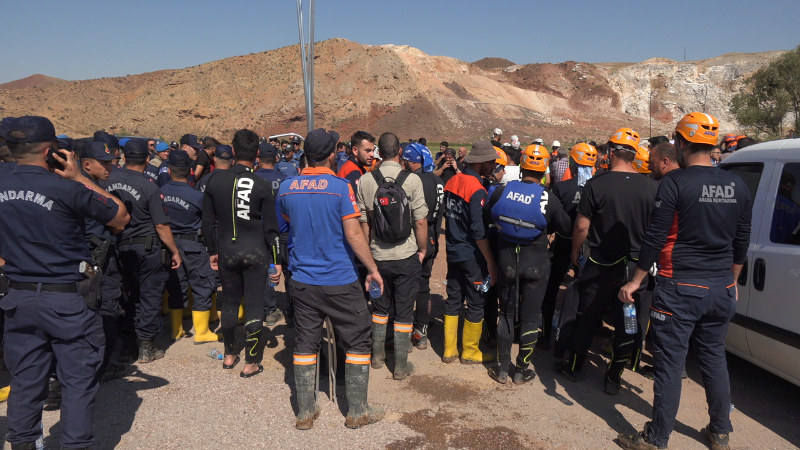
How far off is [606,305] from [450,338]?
1.57 m

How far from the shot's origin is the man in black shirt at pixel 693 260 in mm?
3441

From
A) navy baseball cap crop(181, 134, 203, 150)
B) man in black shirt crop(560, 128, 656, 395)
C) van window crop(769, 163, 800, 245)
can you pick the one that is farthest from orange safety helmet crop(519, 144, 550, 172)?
navy baseball cap crop(181, 134, 203, 150)

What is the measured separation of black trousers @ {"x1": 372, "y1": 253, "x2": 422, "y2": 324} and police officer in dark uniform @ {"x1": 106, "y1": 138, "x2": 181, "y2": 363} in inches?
85.0

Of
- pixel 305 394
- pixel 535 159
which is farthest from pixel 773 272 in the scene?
pixel 305 394

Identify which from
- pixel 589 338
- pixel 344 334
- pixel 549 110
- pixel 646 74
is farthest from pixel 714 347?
pixel 646 74

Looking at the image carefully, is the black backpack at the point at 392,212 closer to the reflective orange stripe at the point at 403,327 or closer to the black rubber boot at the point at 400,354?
the reflective orange stripe at the point at 403,327

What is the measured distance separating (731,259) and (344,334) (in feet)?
9.29

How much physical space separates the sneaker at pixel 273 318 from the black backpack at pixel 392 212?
261 cm

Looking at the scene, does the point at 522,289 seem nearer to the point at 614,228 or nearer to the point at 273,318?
the point at 614,228

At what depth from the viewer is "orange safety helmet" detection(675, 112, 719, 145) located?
346 cm

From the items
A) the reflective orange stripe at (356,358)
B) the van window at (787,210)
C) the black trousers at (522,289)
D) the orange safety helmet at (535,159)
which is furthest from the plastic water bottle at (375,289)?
the van window at (787,210)

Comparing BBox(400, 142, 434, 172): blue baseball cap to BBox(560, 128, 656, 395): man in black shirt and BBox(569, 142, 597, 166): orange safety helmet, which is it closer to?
BBox(560, 128, 656, 395): man in black shirt

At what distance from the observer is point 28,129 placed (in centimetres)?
309

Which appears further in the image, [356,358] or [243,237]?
[243,237]
